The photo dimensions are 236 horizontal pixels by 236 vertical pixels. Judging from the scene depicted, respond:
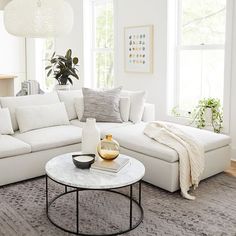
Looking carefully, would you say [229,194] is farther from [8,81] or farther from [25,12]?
[8,81]

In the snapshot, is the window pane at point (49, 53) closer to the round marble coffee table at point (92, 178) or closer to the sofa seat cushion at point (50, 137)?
the sofa seat cushion at point (50, 137)

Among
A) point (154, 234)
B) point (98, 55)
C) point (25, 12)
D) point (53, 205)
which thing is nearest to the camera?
point (154, 234)

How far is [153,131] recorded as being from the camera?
369cm

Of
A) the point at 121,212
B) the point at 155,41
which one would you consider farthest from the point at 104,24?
the point at 121,212

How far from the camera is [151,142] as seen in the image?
3.52 m

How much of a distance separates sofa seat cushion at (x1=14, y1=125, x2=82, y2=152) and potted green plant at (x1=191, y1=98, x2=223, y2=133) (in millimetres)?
1600

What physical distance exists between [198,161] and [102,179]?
1.14m

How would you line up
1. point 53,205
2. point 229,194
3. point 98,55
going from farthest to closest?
point 98,55 → point 229,194 → point 53,205

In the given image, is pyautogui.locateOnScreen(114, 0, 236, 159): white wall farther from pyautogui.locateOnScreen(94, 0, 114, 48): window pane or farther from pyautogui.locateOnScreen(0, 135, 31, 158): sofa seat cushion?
pyautogui.locateOnScreen(0, 135, 31, 158): sofa seat cushion

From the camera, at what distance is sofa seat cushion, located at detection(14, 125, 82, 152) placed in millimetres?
3666

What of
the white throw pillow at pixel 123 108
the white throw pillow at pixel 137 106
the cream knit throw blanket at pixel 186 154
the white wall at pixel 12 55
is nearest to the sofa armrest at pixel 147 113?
the white throw pillow at pixel 137 106

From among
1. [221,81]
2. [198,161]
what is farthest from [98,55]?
[198,161]

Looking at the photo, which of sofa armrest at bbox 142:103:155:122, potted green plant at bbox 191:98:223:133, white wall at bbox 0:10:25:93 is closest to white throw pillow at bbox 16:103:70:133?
sofa armrest at bbox 142:103:155:122

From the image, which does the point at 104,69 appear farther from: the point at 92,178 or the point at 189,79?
the point at 92,178
